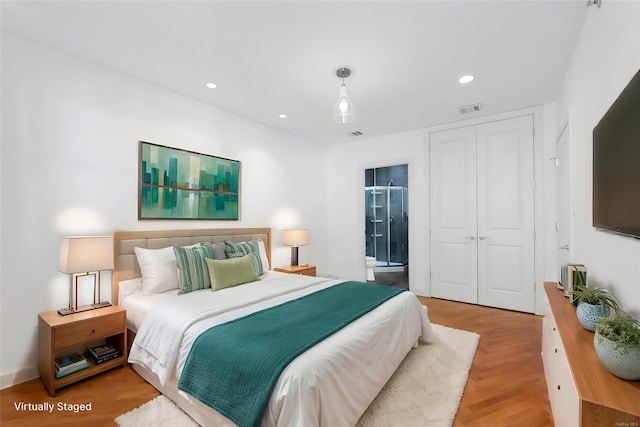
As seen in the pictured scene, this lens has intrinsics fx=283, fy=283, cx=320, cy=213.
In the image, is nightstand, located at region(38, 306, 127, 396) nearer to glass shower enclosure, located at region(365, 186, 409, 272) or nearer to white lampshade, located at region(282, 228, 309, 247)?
white lampshade, located at region(282, 228, 309, 247)

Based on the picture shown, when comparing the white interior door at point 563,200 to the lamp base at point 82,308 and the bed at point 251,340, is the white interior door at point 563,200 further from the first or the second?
the lamp base at point 82,308

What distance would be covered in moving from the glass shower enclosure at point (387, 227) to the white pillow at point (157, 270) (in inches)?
182

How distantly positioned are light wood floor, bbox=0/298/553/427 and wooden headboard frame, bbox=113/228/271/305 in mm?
758

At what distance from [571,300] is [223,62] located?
325 cm

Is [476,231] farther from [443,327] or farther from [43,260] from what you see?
[43,260]

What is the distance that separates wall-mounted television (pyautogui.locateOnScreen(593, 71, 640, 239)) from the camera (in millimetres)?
1075

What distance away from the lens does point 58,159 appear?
236 cm

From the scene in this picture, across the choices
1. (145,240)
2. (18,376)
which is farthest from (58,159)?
(18,376)

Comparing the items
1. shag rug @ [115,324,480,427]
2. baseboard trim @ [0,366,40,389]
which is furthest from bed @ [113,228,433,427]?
baseboard trim @ [0,366,40,389]

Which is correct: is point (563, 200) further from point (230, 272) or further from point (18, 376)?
point (18, 376)

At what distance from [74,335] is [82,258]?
0.56 meters

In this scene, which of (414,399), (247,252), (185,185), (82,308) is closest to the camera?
(414,399)

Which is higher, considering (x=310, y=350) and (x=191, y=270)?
(x=191, y=270)

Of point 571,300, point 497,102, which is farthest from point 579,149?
point 497,102
